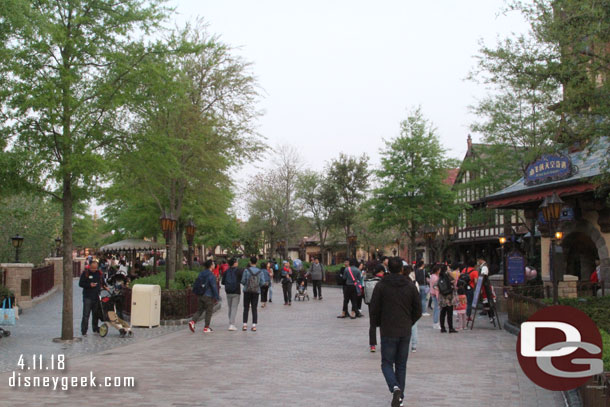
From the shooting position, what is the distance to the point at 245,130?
27.7 metres

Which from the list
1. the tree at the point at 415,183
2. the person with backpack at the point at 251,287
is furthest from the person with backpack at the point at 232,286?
the tree at the point at 415,183

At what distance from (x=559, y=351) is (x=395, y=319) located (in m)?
2.00

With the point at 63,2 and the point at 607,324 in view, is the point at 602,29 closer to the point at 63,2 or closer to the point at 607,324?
the point at 607,324

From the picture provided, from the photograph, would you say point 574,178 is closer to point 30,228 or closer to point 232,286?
point 232,286

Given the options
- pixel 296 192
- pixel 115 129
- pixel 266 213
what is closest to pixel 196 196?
pixel 115 129

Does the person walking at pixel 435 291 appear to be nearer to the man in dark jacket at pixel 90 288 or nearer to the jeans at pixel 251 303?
the jeans at pixel 251 303

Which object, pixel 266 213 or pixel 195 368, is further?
pixel 266 213

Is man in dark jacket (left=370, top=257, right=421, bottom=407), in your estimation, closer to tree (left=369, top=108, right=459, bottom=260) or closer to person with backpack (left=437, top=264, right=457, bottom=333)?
person with backpack (left=437, top=264, right=457, bottom=333)

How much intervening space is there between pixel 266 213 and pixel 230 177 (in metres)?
30.9

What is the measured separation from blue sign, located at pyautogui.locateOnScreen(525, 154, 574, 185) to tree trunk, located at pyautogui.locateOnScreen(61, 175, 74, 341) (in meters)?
13.5

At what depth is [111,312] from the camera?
14.5 meters

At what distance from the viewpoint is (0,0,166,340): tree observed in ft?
42.0

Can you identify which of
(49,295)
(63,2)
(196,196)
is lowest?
(49,295)

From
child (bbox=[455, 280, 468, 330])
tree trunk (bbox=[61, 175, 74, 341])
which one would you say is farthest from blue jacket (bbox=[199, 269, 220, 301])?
child (bbox=[455, 280, 468, 330])
